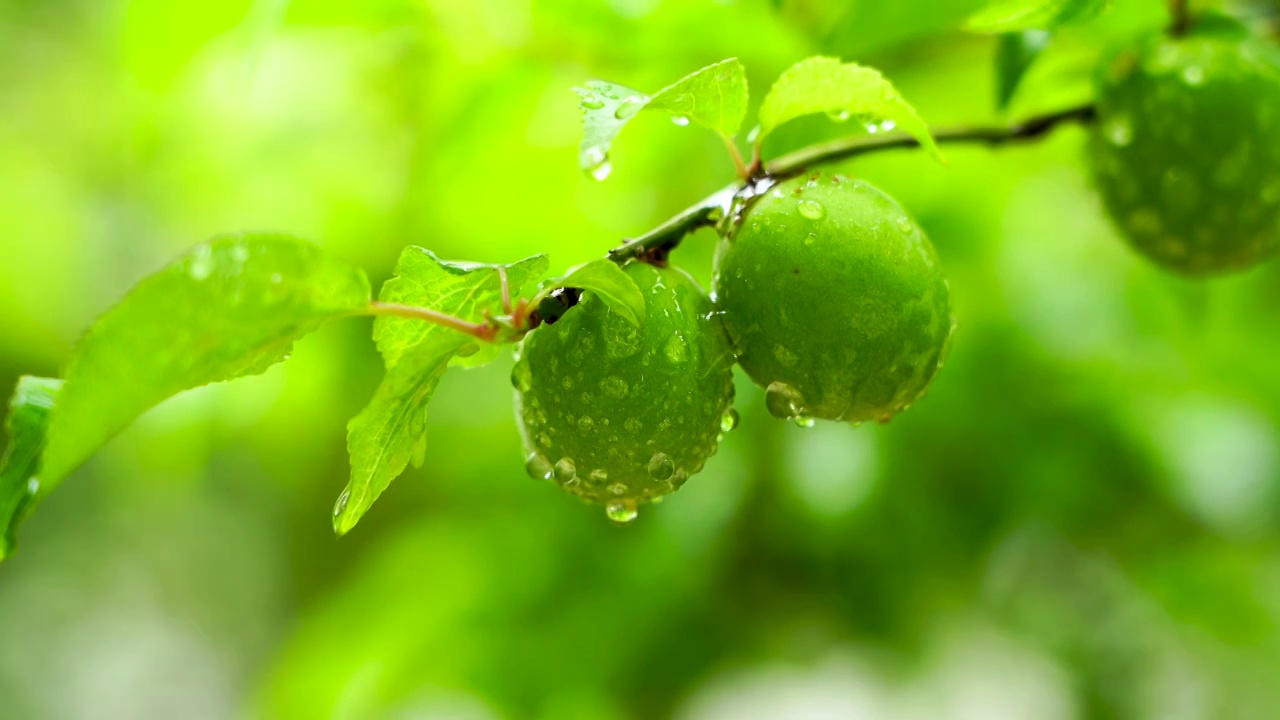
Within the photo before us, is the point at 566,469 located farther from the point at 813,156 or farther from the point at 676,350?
the point at 813,156

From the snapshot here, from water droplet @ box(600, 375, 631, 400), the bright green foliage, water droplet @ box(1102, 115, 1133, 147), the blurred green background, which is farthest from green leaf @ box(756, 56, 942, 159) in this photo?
the blurred green background

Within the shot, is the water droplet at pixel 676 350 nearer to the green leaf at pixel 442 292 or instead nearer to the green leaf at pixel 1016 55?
the green leaf at pixel 442 292

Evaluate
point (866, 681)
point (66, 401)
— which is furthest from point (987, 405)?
point (66, 401)

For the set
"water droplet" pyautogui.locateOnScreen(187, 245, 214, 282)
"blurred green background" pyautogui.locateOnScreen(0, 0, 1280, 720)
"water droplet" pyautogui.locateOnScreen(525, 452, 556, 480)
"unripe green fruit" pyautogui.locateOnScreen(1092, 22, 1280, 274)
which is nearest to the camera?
"water droplet" pyautogui.locateOnScreen(187, 245, 214, 282)

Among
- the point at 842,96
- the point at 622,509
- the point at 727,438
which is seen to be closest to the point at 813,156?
the point at 842,96

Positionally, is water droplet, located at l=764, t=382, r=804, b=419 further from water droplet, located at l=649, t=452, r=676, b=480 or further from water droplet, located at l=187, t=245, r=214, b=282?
water droplet, located at l=187, t=245, r=214, b=282

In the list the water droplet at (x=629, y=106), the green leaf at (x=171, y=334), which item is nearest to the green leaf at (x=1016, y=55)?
the water droplet at (x=629, y=106)
